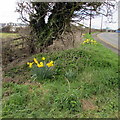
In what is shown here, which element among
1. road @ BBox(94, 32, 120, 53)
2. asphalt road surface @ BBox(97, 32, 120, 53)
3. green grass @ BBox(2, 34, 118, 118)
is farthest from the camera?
asphalt road surface @ BBox(97, 32, 120, 53)

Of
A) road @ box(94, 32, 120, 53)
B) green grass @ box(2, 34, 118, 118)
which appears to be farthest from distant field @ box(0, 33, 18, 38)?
road @ box(94, 32, 120, 53)

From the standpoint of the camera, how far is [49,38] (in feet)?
22.7

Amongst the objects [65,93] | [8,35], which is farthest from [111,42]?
[65,93]

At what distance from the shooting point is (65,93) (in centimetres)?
333

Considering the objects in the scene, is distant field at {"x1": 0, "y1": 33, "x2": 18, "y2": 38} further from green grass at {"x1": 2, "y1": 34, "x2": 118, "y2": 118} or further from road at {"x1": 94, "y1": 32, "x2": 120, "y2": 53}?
road at {"x1": 94, "y1": 32, "x2": 120, "y2": 53}

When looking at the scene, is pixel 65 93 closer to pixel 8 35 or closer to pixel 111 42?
pixel 8 35

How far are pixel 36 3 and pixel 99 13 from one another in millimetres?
2970

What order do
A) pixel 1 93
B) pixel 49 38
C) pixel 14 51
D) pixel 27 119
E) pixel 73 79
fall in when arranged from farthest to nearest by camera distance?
pixel 49 38, pixel 14 51, pixel 73 79, pixel 1 93, pixel 27 119

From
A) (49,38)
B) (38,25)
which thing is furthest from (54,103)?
(38,25)

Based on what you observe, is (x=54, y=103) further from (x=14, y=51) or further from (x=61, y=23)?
(x=61, y=23)

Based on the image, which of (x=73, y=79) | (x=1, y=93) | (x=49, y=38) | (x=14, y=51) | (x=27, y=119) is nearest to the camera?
(x=27, y=119)

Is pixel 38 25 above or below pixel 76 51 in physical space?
above

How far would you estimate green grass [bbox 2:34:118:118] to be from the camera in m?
2.76

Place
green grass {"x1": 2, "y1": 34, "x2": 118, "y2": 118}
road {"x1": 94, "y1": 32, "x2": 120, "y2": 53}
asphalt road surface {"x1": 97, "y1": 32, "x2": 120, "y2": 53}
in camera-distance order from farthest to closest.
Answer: asphalt road surface {"x1": 97, "y1": 32, "x2": 120, "y2": 53}, road {"x1": 94, "y1": 32, "x2": 120, "y2": 53}, green grass {"x1": 2, "y1": 34, "x2": 118, "y2": 118}
